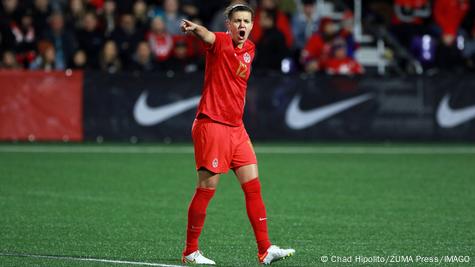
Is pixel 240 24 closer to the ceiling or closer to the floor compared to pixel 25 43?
closer to the ceiling

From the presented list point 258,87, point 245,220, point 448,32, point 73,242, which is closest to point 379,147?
point 258,87

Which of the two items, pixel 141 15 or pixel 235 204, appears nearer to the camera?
pixel 235 204

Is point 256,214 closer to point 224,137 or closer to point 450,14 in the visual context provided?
point 224,137

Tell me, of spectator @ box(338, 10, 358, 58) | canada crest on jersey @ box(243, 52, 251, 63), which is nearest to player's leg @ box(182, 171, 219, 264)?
canada crest on jersey @ box(243, 52, 251, 63)

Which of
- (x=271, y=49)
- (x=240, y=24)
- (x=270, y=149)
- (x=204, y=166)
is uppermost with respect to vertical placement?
(x=240, y=24)

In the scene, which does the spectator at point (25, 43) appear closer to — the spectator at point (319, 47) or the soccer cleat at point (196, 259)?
the spectator at point (319, 47)

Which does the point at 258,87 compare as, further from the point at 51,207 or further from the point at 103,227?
the point at 103,227

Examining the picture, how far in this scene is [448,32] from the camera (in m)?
22.3

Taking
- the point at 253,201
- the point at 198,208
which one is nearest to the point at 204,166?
the point at 198,208

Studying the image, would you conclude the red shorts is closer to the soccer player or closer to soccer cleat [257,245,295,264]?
the soccer player

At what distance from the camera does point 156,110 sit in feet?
62.8

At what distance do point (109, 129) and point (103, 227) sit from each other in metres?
9.52

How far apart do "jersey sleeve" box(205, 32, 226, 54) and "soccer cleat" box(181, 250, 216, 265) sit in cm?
150

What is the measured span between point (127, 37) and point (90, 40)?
0.71m
